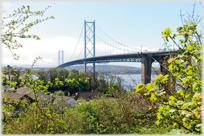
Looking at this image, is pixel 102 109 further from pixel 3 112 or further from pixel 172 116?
pixel 172 116

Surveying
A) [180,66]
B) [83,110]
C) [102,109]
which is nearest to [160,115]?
[180,66]

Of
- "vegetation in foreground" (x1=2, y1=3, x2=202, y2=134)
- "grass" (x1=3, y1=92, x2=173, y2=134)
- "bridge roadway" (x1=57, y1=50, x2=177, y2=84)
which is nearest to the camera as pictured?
"vegetation in foreground" (x1=2, y1=3, x2=202, y2=134)

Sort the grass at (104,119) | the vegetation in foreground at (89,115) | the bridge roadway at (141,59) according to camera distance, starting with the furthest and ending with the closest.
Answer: the bridge roadway at (141,59)
the grass at (104,119)
the vegetation in foreground at (89,115)

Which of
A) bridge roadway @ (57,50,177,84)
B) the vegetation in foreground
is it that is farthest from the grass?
bridge roadway @ (57,50,177,84)

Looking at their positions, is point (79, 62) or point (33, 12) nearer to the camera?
point (33, 12)

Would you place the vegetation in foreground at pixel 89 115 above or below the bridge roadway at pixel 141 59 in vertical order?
below

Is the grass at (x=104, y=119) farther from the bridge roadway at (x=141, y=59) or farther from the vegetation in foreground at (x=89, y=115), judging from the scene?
the bridge roadway at (x=141, y=59)

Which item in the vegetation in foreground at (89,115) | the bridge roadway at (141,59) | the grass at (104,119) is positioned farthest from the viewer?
the bridge roadway at (141,59)

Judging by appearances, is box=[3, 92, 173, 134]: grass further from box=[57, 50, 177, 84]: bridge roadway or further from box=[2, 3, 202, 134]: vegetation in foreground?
box=[57, 50, 177, 84]: bridge roadway

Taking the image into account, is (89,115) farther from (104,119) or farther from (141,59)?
(141,59)

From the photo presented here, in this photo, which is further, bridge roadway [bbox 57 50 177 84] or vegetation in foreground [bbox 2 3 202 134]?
bridge roadway [bbox 57 50 177 84]

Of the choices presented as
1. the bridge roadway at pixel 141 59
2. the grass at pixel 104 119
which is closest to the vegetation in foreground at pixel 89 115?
the grass at pixel 104 119
